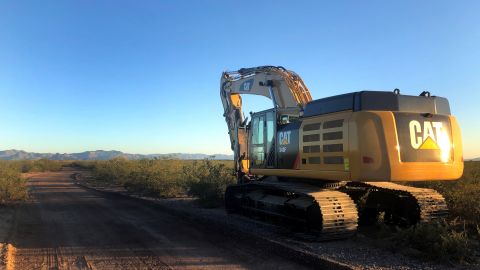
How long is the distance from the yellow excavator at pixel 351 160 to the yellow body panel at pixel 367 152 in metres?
0.02

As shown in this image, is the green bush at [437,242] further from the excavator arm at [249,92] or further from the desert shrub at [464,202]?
the excavator arm at [249,92]

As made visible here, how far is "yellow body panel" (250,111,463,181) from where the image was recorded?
318 inches

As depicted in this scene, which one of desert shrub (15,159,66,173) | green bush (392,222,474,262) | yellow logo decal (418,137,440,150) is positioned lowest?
green bush (392,222,474,262)

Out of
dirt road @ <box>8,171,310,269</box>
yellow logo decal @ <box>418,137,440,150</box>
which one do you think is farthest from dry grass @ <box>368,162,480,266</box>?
dirt road @ <box>8,171,310,269</box>

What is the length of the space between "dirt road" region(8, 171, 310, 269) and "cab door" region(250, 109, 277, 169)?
8.16 feet

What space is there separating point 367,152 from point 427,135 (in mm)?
1426

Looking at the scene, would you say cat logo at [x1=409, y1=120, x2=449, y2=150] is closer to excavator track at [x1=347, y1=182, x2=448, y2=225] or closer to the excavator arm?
excavator track at [x1=347, y1=182, x2=448, y2=225]

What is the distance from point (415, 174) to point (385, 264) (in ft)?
6.66

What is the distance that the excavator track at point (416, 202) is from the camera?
9.28 meters

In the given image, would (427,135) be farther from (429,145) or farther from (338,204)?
(338,204)

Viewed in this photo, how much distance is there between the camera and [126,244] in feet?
29.6

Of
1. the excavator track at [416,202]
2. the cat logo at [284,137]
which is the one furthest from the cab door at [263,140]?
the excavator track at [416,202]

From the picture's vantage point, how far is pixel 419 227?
793 centimetres

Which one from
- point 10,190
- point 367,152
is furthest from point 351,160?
point 10,190
